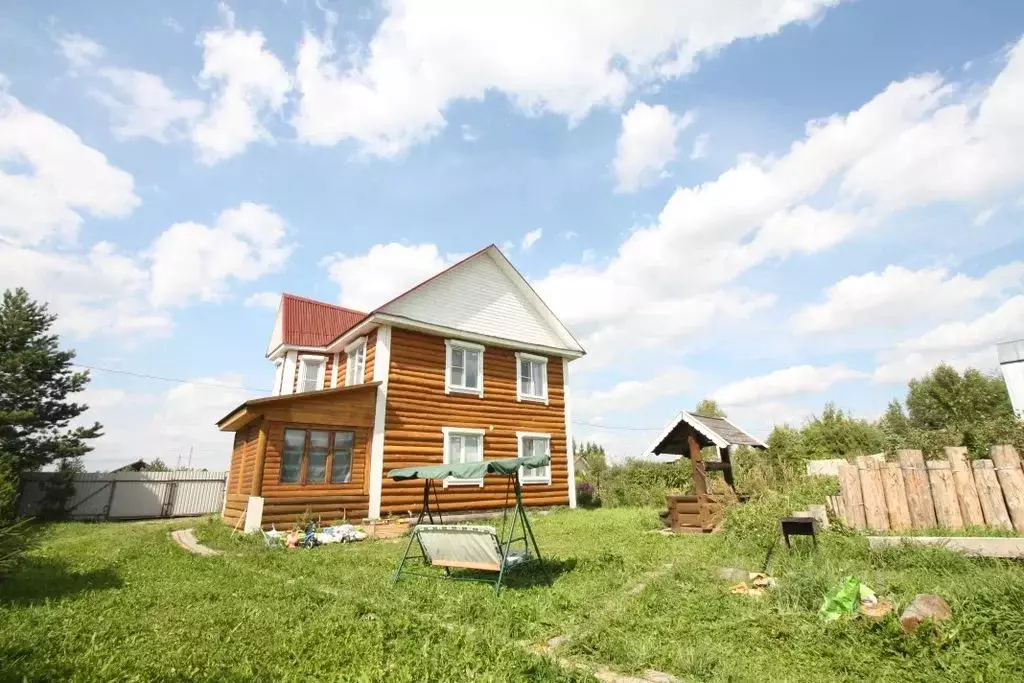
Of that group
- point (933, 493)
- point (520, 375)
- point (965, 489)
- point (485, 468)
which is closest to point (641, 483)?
point (520, 375)

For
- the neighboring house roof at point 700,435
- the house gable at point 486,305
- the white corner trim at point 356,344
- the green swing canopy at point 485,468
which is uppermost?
the house gable at point 486,305

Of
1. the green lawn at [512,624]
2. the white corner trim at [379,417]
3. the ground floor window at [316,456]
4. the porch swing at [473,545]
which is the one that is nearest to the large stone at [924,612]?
the green lawn at [512,624]

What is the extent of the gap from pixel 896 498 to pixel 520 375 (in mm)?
13334

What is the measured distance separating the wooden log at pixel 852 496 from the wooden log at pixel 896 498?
0.43 metres

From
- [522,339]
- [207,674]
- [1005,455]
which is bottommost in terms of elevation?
[207,674]

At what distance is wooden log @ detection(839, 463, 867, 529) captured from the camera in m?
9.91

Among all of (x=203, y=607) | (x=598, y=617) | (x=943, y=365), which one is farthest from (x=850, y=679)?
(x=943, y=365)

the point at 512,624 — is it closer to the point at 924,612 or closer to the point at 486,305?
the point at 924,612

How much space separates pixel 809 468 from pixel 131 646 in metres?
20.2

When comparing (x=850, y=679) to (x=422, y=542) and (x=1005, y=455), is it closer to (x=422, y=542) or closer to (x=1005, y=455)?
(x=422, y=542)

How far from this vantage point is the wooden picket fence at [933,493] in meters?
8.73

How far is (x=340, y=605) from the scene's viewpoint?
702cm

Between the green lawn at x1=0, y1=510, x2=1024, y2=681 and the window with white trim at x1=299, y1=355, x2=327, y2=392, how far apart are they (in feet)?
43.1

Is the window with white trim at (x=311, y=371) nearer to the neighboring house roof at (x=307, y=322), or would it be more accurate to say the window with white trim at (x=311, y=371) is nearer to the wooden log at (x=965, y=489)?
the neighboring house roof at (x=307, y=322)
